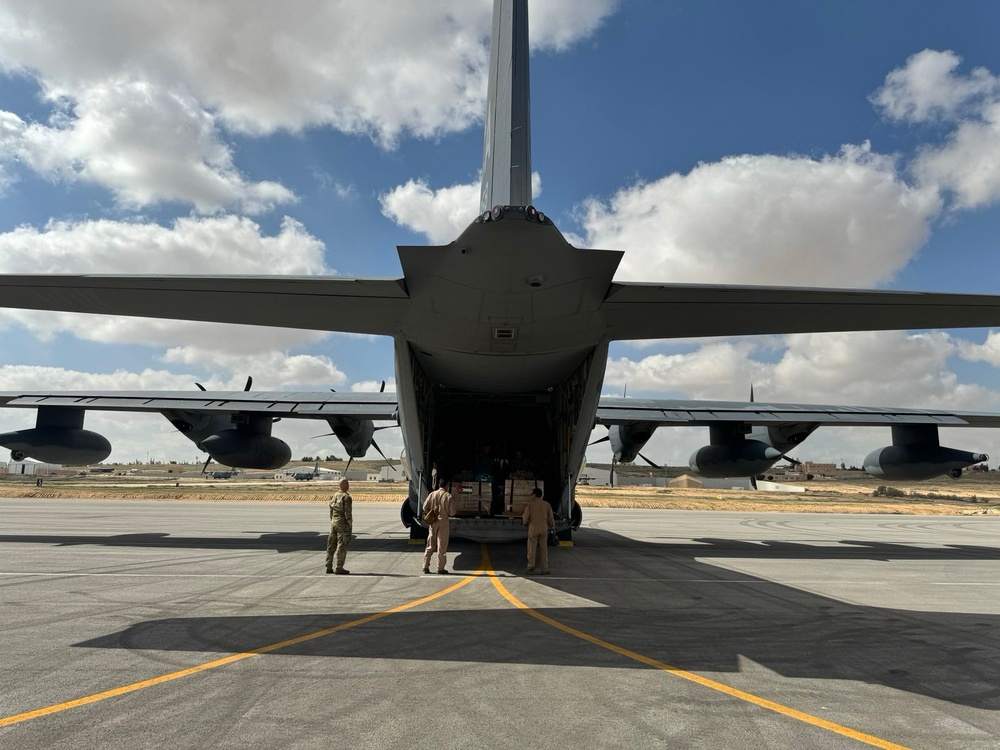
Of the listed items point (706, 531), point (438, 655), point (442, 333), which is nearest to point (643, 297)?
point (442, 333)

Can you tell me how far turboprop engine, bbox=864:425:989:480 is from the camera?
1666 cm

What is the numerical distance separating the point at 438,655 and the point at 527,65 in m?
6.46

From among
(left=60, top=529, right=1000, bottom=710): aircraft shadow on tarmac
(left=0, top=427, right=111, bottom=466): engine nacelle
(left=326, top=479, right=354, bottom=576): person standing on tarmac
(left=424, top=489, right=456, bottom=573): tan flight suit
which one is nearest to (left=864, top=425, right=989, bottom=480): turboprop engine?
(left=60, top=529, right=1000, bottom=710): aircraft shadow on tarmac

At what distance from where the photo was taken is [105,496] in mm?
35688

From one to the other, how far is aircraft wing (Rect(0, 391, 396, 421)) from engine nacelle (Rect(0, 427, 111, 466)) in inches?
38.7

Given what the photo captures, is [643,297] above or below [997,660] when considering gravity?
above

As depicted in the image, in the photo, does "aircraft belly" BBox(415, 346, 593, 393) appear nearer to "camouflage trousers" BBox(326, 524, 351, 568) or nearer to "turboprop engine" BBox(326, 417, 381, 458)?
"camouflage trousers" BBox(326, 524, 351, 568)

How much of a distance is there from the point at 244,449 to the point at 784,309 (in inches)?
553

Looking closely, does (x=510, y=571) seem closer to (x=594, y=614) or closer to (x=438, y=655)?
(x=594, y=614)

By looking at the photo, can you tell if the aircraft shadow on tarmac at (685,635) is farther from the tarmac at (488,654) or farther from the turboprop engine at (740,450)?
the turboprop engine at (740,450)

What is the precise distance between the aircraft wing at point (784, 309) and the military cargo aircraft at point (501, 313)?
2 centimetres

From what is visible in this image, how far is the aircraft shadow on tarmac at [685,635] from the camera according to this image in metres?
5.12

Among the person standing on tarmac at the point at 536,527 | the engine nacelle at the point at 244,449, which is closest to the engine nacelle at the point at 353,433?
the engine nacelle at the point at 244,449

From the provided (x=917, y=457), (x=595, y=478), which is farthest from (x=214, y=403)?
(x=595, y=478)
